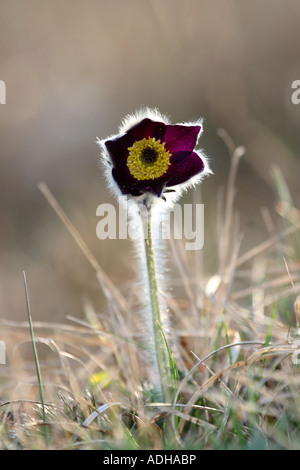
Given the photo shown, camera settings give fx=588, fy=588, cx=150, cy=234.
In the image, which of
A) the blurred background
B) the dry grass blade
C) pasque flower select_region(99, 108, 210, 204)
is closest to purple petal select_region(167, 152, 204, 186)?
pasque flower select_region(99, 108, 210, 204)

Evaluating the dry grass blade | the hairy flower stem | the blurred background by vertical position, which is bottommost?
the hairy flower stem

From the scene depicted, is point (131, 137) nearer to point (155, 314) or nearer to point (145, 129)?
point (145, 129)

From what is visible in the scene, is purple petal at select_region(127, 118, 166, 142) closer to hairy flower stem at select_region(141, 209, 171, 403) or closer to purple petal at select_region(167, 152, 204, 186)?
purple petal at select_region(167, 152, 204, 186)

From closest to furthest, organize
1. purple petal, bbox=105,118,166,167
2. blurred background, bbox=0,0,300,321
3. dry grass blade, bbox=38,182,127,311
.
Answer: purple petal, bbox=105,118,166,167, dry grass blade, bbox=38,182,127,311, blurred background, bbox=0,0,300,321

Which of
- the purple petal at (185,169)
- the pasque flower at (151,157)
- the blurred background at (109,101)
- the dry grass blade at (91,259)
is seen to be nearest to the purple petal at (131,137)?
the pasque flower at (151,157)

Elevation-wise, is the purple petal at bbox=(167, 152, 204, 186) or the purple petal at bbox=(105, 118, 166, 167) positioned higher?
the purple petal at bbox=(105, 118, 166, 167)

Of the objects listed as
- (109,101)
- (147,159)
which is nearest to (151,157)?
(147,159)

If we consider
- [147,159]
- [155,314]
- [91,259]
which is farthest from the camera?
[91,259]

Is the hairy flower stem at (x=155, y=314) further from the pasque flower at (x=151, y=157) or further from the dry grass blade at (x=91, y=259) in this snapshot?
the dry grass blade at (x=91, y=259)
